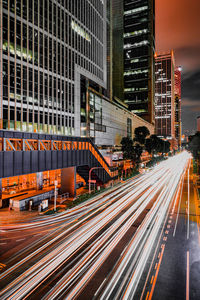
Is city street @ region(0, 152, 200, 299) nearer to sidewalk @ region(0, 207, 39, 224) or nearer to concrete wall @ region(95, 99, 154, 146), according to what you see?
sidewalk @ region(0, 207, 39, 224)

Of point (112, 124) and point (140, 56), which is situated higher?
point (140, 56)

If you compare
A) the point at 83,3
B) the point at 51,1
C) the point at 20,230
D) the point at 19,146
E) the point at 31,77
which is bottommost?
the point at 20,230

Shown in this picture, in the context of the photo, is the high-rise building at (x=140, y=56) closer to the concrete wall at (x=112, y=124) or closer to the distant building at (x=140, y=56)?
the distant building at (x=140, y=56)

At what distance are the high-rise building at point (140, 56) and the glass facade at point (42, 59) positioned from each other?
8366 centimetres

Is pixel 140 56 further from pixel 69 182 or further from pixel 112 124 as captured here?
pixel 69 182

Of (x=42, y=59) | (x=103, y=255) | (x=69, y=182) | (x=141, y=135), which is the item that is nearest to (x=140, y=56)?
(x=141, y=135)

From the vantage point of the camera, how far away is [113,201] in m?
26.6

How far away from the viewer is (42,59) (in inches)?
1416

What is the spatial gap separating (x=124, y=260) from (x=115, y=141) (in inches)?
2316

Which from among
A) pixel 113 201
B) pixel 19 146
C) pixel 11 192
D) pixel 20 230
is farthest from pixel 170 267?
pixel 11 192

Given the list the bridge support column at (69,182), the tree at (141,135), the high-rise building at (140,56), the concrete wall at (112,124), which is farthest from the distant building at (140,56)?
the bridge support column at (69,182)

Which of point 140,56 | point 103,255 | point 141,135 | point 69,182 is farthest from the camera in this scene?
point 140,56

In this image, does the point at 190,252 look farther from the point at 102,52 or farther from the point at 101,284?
the point at 102,52

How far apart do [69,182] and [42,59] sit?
81.9 ft
